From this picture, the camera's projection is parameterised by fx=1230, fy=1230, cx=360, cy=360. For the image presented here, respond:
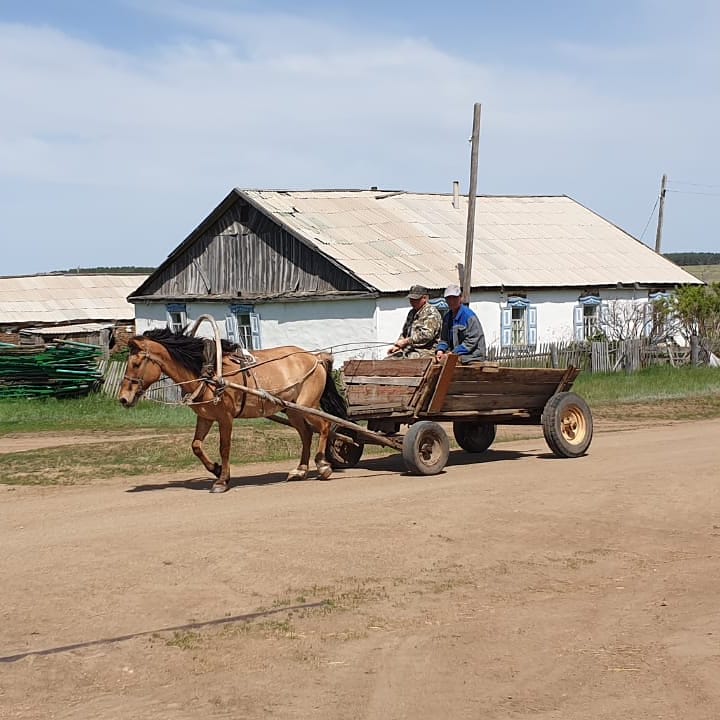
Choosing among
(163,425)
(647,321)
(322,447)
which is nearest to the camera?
(322,447)

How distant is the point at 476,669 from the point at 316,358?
7756 millimetres

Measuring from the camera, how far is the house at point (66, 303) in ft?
151

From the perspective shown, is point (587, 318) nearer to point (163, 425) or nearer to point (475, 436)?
point (163, 425)

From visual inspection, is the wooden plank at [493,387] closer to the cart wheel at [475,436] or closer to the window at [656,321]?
the cart wheel at [475,436]

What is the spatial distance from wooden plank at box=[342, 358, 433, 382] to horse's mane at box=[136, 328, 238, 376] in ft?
6.26

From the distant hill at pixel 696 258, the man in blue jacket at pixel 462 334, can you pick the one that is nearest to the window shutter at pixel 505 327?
the man in blue jacket at pixel 462 334

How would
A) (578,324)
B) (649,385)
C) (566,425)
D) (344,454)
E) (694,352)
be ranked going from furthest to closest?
(578,324) → (694,352) → (649,385) → (566,425) → (344,454)

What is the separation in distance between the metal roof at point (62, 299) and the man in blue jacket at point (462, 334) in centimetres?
3470

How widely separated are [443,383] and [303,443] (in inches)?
71.1

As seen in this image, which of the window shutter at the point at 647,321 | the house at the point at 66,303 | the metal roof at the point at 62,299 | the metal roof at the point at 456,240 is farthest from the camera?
the metal roof at the point at 62,299

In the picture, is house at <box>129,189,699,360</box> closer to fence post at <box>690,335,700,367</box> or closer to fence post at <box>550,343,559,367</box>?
fence post at <box>550,343,559,367</box>

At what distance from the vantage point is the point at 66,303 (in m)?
51.6

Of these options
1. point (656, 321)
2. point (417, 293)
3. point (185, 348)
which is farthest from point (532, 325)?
point (185, 348)

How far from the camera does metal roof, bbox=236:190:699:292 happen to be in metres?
31.8
